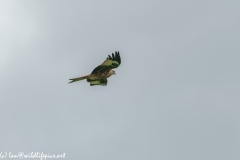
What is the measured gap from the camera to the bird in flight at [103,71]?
41000mm

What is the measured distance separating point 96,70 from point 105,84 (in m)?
2.02

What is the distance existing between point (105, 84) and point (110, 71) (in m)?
1.34

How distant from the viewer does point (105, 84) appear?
4256 centimetres

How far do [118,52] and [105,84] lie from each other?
334 cm

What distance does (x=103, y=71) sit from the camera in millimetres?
41750

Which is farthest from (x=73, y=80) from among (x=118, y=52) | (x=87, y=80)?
(x=118, y=52)

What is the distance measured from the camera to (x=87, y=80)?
138 ft

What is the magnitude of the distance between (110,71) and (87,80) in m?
2.22

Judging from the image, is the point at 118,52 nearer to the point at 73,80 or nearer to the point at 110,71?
the point at 110,71

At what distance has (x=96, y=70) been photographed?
41156 mm

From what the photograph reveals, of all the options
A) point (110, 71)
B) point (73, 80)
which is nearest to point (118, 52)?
point (110, 71)

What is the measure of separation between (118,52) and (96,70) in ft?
8.24

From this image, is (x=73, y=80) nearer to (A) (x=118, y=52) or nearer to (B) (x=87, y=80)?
(B) (x=87, y=80)

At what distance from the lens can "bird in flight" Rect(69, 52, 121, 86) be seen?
41000 millimetres
